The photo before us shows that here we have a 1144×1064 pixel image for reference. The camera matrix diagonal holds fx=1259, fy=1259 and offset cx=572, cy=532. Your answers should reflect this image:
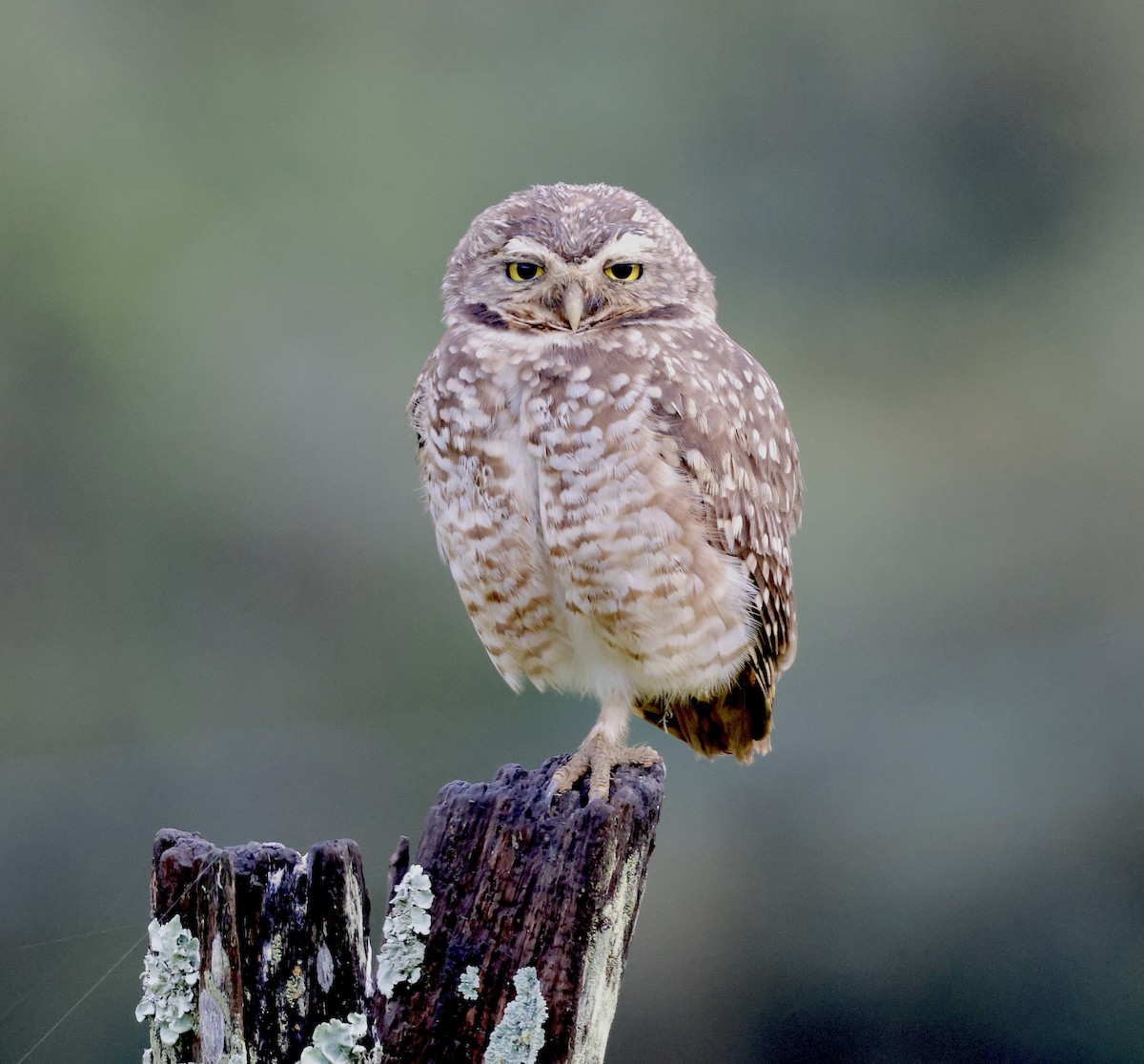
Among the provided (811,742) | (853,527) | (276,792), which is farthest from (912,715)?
(276,792)

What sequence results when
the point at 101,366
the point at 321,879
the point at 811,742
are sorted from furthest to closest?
1. the point at 101,366
2. the point at 811,742
3. the point at 321,879

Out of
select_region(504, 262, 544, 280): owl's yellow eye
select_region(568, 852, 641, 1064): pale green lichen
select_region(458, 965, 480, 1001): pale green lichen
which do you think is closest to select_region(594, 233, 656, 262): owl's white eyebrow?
select_region(504, 262, 544, 280): owl's yellow eye

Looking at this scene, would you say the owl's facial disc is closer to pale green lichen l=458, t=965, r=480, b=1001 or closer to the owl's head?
the owl's head

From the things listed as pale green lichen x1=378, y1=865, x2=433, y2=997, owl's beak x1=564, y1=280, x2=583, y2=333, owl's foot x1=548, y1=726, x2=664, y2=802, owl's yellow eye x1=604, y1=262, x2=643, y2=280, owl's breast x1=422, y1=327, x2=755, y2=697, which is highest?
owl's yellow eye x1=604, y1=262, x2=643, y2=280

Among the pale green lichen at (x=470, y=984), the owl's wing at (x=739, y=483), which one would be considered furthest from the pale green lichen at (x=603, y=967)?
the owl's wing at (x=739, y=483)

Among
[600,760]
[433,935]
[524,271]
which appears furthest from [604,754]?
[524,271]

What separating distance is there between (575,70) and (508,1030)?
5.54 meters

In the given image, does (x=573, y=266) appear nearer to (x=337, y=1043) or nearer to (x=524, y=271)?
(x=524, y=271)

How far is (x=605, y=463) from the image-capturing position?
222 centimetres

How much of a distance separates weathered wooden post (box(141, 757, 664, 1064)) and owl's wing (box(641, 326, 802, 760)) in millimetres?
701

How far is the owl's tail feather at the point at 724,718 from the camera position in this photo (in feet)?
8.39

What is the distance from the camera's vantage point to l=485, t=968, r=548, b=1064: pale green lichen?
1.56m

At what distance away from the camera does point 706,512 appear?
2.30 meters

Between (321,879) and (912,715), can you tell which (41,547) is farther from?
(321,879)
